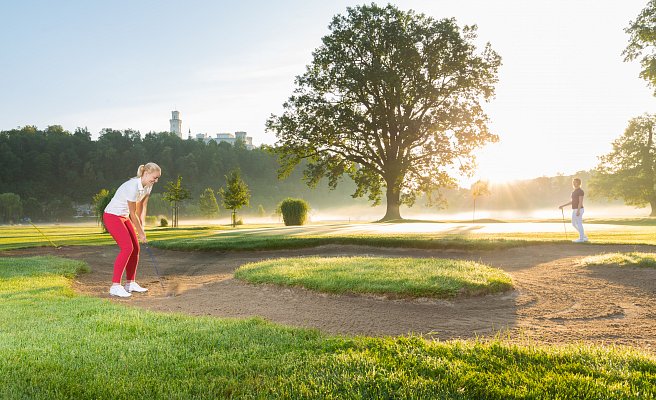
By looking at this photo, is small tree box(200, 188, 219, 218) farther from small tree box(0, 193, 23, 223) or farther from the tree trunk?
the tree trunk

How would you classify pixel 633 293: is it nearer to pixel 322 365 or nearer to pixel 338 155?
pixel 322 365

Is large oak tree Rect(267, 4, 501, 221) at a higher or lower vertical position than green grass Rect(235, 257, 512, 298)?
higher

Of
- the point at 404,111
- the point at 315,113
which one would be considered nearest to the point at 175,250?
the point at 315,113

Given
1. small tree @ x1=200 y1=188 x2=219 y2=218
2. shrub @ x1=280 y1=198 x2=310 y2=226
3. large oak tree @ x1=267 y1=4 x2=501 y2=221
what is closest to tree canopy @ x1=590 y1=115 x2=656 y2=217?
large oak tree @ x1=267 y1=4 x2=501 y2=221

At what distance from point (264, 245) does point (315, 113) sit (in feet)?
65.6

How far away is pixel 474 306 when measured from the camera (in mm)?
6871

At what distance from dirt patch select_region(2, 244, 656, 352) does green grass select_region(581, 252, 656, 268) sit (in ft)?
0.85

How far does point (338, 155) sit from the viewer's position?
35125mm

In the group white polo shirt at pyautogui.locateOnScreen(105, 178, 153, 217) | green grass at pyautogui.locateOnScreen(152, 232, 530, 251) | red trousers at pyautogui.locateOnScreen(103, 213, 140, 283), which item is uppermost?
white polo shirt at pyautogui.locateOnScreen(105, 178, 153, 217)

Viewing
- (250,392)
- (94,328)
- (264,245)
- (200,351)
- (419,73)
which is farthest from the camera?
(419,73)

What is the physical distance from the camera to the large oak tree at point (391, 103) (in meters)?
32.8

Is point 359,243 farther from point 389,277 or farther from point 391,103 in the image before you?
point 391,103

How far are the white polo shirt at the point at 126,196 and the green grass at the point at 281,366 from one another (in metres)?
2.78

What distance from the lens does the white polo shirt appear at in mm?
7531
